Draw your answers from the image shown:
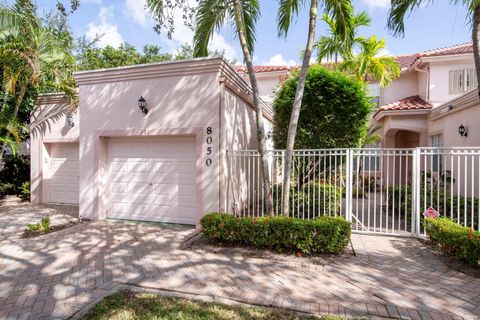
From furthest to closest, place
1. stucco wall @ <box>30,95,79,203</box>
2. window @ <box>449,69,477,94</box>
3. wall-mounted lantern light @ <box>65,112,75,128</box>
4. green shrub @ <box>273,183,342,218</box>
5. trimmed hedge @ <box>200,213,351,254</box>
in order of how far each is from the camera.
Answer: window @ <box>449,69,477,94</box> → stucco wall @ <box>30,95,79,203</box> → wall-mounted lantern light @ <box>65,112,75,128</box> → green shrub @ <box>273,183,342,218</box> → trimmed hedge @ <box>200,213,351,254</box>

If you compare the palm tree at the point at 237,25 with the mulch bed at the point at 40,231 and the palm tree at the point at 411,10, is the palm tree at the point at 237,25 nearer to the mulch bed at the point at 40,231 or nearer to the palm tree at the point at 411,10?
the palm tree at the point at 411,10

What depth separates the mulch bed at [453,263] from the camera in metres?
4.69

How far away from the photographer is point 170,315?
3377 millimetres

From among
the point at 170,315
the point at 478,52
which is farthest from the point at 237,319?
the point at 478,52

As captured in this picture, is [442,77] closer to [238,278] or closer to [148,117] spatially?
[148,117]

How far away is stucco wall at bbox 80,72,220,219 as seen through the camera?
7086 millimetres

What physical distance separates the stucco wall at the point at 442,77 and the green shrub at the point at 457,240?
Result: 10.6 meters

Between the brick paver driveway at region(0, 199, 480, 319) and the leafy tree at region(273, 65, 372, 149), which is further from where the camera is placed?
the leafy tree at region(273, 65, 372, 149)

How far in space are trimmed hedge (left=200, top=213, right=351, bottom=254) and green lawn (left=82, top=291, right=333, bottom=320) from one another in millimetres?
2068

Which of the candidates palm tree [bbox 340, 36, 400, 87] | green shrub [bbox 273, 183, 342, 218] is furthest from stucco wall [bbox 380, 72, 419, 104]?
green shrub [bbox 273, 183, 342, 218]

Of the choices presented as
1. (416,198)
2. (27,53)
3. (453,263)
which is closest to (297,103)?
(416,198)

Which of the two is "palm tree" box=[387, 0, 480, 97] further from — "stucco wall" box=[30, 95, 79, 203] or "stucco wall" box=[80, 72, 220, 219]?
"stucco wall" box=[30, 95, 79, 203]

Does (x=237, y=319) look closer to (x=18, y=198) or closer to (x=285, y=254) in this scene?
(x=285, y=254)

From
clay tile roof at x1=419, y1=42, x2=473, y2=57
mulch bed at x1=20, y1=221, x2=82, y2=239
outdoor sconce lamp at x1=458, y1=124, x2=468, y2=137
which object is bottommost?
mulch bed at x1=20, y1=221, x2=82, y2=239
